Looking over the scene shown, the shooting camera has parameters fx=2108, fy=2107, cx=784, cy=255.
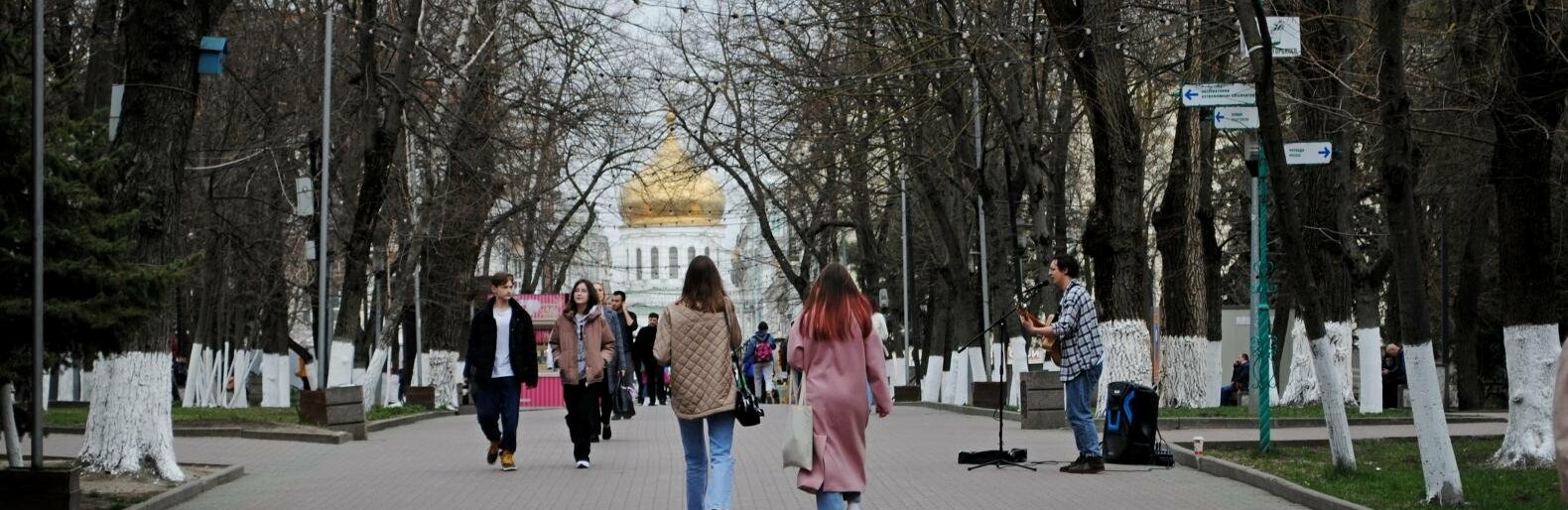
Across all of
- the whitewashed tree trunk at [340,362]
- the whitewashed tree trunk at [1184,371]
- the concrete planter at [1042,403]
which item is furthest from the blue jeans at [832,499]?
the whitewashed tree trunk at [340,362]

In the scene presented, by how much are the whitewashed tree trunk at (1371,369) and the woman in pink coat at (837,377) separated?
17.7 metres

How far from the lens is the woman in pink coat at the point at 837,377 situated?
10.9 metres

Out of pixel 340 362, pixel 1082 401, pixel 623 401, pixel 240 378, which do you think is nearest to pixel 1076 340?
pixel 1082 401

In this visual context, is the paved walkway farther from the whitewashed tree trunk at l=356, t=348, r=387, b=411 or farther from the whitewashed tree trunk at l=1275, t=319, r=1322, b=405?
the whitewashed tree trunk at l=356, t=348, r=387, b=411

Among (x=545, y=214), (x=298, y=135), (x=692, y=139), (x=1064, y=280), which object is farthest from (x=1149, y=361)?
(x=545, y=214)

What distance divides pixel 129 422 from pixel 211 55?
9.70 feet

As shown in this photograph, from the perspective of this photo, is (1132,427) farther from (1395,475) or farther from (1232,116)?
(1232,116)

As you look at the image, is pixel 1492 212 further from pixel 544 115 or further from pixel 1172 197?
pixel 544 115

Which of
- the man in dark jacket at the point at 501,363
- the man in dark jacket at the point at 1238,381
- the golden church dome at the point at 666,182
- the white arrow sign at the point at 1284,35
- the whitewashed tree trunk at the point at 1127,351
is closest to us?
the white arrow sign at the point at 1284,35

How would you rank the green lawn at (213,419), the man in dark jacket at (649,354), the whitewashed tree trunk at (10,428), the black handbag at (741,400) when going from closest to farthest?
the black handbag at (741,400), the whitewashed tree trunk at (10,428), the green lawn at (213,419), the man in dark jacket at (649,354)

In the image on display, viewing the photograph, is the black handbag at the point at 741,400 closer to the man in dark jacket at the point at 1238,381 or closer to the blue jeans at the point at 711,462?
the blue jeans at the point at 711,462

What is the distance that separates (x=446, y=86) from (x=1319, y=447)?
15.3m

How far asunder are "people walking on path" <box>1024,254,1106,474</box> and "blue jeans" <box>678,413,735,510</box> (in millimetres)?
4575

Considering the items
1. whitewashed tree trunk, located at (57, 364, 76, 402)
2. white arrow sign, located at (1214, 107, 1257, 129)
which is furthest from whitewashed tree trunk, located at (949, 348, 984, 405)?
whitewashed tree trunk, located at (57, 364, 76, 402)
